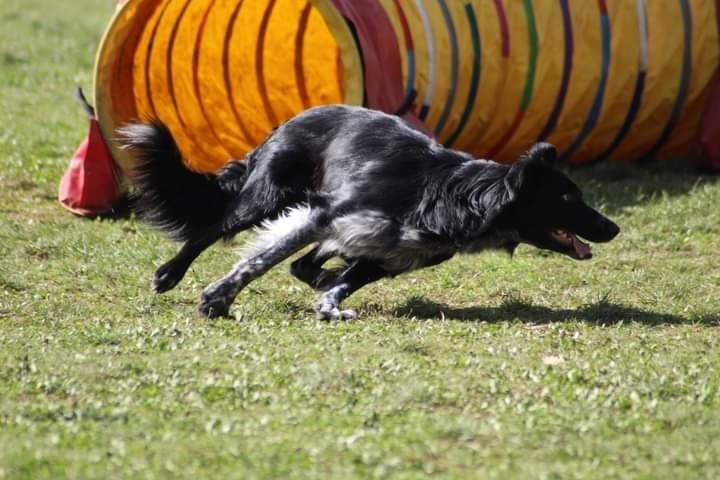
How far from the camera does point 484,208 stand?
251 inches

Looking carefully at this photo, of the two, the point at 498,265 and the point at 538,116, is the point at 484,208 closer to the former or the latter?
the point at 498,265

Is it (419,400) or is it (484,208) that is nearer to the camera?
(419,400)

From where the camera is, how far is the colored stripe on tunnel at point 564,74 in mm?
9906

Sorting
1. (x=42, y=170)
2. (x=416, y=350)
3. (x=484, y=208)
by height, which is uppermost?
(x=484, y=208)

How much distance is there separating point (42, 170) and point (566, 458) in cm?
680

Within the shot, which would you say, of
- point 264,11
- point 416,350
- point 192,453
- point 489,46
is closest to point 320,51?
point 264,11

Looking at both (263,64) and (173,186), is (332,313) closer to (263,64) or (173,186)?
(173,186)

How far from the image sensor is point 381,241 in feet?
21.4

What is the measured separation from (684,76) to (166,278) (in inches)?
207

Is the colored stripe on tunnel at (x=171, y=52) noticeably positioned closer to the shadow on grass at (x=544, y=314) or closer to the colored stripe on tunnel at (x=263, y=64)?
the colored stripe on tunnel at (x=263, y=64)

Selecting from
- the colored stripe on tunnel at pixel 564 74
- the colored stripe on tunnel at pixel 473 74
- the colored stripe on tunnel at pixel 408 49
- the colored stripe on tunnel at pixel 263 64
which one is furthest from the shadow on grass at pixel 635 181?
the colored stripe on tunnel at pixel 263 64

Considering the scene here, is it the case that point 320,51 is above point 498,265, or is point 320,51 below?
above

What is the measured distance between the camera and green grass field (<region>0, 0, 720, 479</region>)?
4.18 meters

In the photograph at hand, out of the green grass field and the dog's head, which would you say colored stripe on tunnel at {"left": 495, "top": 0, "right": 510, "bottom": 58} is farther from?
the dog's head
